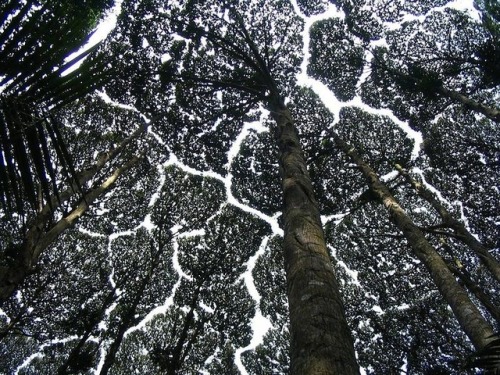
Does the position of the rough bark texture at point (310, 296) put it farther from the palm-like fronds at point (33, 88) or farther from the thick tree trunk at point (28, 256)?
the thick tree trunk at point (28, 256)

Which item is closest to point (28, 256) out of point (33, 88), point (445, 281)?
point (33, 88)

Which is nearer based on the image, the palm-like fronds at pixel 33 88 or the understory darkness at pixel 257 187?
the palm-like fronds at pixel 33 88

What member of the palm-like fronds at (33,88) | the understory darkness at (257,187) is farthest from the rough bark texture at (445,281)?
the palm-like fronds at (33,88)

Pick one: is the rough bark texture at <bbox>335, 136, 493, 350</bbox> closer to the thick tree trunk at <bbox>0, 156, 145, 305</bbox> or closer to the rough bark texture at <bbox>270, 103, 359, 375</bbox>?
the rough bark texture at <bbox>270, 103, 359, 375</bbox>

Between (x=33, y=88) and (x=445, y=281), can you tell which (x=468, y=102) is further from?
(x=33, y=88)

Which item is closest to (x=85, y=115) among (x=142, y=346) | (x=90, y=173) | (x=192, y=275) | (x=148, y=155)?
(x=148, y=155)

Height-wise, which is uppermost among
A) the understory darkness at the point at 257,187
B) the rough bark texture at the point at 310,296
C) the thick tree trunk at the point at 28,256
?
the understory darkness at the point at 257,187

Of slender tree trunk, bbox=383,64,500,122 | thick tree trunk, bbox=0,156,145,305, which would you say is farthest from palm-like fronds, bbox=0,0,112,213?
slender tree trunk, bbox=383,64,500,122
